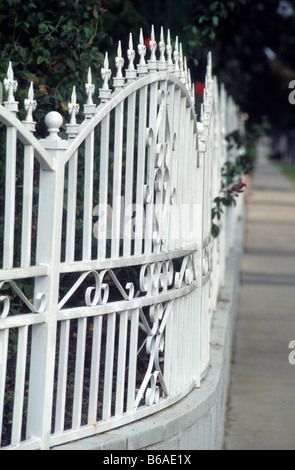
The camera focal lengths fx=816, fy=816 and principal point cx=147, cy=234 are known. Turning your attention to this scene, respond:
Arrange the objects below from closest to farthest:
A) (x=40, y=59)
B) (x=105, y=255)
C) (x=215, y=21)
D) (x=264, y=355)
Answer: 1. (x=105, y=255)
2. (x=40, y=59)
3. (x=264, y=355)
4. (x=215, y=21)

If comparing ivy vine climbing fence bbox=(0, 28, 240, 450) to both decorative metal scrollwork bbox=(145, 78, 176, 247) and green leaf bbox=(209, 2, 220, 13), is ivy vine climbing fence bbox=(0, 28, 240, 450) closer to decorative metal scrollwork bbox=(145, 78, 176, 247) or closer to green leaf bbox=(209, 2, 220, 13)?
decorative metal scrollwork bbox=(145, 78, 176, 247)

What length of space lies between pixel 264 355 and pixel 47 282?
4367 mm

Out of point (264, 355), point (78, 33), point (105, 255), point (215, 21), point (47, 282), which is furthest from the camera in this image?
point (215, 21)

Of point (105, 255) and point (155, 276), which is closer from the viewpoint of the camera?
point (105, 255)

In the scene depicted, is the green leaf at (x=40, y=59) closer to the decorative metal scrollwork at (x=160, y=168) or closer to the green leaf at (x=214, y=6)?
the decorative metal scrollwork at (x=160, y=168)

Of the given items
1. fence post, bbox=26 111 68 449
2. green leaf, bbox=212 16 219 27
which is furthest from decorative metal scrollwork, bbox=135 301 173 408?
green leaf, bbox=212 16 219 27

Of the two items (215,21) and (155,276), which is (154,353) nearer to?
(155,276)

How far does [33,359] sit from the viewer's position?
2.94 meters

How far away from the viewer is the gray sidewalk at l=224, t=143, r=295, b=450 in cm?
513

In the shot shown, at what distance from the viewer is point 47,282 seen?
114 inches

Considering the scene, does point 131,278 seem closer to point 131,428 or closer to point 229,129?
point 131,428

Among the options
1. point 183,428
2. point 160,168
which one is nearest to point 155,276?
point 160,168

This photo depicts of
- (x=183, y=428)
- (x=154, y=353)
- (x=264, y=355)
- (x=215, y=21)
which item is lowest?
(x=264, y=355)
